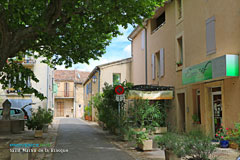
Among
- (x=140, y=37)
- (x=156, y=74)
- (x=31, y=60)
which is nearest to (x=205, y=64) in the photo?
(x=156, y=74)

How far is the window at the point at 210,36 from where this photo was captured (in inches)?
447

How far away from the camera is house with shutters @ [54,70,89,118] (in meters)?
47.0

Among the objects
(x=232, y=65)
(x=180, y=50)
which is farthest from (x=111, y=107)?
(x=232, y=65)

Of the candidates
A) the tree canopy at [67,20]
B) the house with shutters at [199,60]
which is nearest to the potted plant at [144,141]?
the house with shutters at [199,60]

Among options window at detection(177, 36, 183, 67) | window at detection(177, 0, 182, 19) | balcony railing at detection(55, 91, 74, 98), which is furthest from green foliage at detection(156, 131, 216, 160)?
balcony railing at detection(55, 91, 74, 98)

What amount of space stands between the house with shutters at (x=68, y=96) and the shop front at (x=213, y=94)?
34.5 m

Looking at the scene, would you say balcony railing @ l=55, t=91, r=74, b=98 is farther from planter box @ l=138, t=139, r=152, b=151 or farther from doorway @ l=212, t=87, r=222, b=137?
planter box @ l=138, t=139, r=152, b=151

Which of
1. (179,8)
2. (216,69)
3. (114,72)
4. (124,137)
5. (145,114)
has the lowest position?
(124,137)

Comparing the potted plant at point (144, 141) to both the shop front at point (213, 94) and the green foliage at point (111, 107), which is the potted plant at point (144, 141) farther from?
the green foliage at point (111, 107)

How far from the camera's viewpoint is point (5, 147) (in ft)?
33.9

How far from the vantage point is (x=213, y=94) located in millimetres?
12133

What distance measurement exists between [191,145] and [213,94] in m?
6.66

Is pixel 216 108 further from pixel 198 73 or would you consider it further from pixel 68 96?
pixel 68 96

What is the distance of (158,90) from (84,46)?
5937 millimetres
